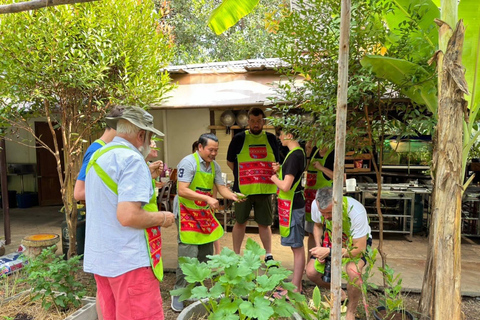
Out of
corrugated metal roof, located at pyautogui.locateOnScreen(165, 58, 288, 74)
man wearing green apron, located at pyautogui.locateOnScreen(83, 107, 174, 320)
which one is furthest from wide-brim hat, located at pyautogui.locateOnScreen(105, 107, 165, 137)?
corrugated metal roof, located at pyautogui.locateOnScreen(165, 58, 288, 74)

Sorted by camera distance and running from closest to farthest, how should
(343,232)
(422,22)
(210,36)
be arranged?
(422,22) → (343,232) → (210,36)

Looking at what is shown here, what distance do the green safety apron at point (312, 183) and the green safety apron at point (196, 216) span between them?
49.5 inches

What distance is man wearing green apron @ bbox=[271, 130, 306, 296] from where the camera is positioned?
3457 millimetres

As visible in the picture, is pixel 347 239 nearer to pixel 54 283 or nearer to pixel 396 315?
pixel 396 315

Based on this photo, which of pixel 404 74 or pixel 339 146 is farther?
pixel 404 74

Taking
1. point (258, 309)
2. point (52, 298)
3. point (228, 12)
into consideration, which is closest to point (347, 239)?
point (258, 309)

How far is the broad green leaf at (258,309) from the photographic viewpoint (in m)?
1.95

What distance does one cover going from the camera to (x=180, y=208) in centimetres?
342

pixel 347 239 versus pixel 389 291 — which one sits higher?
pixel 347 239

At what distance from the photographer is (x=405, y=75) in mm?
2551

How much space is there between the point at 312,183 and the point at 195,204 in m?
1.51

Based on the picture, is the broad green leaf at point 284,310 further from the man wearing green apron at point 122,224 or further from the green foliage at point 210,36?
the green foliage at point 210,36

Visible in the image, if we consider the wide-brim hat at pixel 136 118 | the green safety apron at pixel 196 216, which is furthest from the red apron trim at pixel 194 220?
the wide-brim hat at pixel 136 118

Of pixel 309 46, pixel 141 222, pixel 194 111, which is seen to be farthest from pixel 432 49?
pixel 194 111
